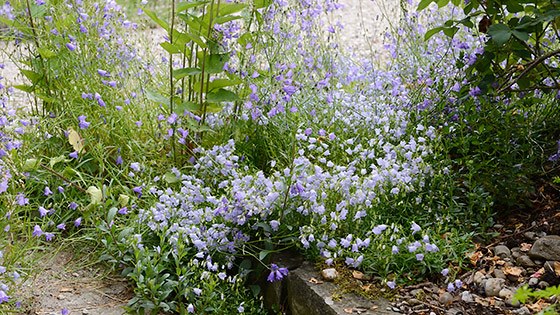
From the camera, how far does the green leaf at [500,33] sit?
2.97m

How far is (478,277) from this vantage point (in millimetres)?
2844

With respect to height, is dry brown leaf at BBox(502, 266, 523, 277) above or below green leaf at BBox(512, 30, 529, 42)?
below

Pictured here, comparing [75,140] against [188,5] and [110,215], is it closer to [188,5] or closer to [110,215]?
[110,215]

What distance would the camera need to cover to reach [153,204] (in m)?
3.42

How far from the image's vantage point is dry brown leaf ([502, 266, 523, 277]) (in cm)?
282

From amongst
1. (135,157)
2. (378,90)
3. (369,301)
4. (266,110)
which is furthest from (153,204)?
(378,90)

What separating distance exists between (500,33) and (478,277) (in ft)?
3.23

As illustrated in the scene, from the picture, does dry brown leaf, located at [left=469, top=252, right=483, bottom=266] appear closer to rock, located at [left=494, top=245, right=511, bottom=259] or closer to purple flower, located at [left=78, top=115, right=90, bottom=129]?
rock, located at [left=494, top=245, right=511, bottom=259]

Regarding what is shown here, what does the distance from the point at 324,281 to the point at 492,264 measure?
0.66 m

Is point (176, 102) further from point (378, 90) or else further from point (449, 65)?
point (449, 65)

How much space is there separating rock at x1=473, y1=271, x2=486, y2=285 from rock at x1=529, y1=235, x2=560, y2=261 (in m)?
0.21

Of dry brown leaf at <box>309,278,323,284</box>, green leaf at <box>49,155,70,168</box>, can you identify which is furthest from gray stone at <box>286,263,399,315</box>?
green leaf at <box>49,155,70,168</box>

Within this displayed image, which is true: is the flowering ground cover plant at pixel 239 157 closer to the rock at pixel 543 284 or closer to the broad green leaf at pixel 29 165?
the broad green leaf at pixel 29 165

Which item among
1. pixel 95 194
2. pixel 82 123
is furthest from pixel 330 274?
pixel 82 123
